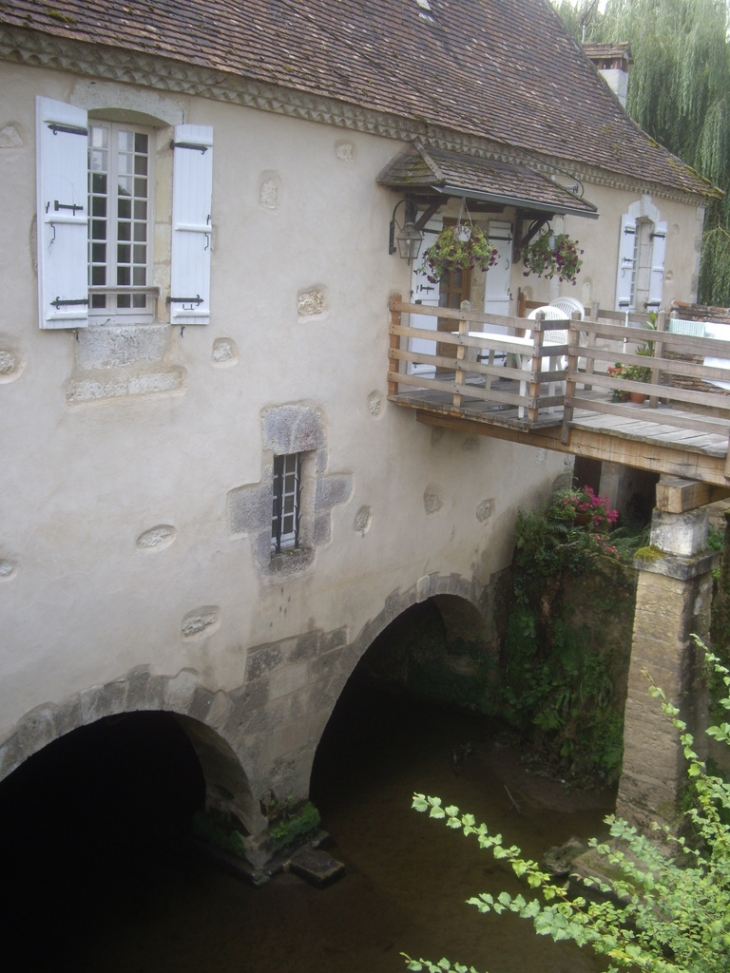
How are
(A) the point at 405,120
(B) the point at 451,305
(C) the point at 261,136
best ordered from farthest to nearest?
(B) the point at 451,305
(A) the point at 405,120
(C) the point at 261,136

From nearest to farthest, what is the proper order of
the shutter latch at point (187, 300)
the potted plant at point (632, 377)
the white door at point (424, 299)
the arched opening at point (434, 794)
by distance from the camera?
the shutter latch at point (187, 300) < the arched opening at point (434, 794) < the white door at point (424, 299) < the potted plant at point (632, 377)

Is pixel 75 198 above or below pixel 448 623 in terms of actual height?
above

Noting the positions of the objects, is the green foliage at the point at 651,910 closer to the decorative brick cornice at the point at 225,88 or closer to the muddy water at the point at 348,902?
the muddy water at the point at 348,902

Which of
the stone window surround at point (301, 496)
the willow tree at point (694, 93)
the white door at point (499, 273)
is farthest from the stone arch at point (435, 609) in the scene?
the willow tree at point (694, 93)

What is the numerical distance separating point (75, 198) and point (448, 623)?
6819 mm

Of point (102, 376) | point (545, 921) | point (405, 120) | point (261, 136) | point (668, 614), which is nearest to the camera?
point (545, 921)

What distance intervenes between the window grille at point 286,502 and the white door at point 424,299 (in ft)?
4.97

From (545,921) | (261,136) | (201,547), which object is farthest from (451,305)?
(545,921)

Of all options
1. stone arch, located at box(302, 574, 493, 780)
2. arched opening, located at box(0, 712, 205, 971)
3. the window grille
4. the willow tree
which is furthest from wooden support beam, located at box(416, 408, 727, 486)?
the willow tree

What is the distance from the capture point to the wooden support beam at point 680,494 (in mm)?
7773

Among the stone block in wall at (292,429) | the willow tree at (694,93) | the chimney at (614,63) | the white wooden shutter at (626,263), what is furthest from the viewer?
the willow tree at (694,93)

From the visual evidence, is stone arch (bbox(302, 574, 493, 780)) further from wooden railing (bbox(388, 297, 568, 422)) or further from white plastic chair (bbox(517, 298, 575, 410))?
white plastic chair (bbox(517, 298, 575, 410))

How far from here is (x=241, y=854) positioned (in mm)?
8898

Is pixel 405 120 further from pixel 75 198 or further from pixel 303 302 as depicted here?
pixel 75 198
